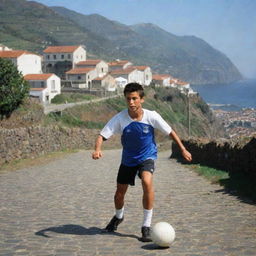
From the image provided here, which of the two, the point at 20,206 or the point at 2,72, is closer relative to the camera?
the point at 20,206

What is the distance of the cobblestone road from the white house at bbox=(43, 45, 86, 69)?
7754 centimetres

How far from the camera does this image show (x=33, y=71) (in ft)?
222

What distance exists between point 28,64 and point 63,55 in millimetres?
22268

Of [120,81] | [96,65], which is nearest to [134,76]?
[120,81]

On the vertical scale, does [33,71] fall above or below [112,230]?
above

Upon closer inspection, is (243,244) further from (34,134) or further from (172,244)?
(34,134)

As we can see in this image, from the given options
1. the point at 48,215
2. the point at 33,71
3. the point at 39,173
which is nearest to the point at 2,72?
the point at 39,173

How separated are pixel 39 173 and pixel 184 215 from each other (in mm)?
9128

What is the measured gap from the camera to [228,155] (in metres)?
12.4

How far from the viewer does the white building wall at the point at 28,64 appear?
65000 millimetres

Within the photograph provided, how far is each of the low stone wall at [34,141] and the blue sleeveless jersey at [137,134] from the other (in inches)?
510

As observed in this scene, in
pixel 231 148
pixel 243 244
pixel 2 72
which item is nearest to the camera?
pixel 243 244

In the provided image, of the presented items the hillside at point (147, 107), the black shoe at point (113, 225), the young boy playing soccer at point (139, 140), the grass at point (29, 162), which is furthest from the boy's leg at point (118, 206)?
the hillside at point (147, 107)

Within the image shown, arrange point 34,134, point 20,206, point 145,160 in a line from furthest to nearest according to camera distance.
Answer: point 34,134
point 20,206
point 145,160
